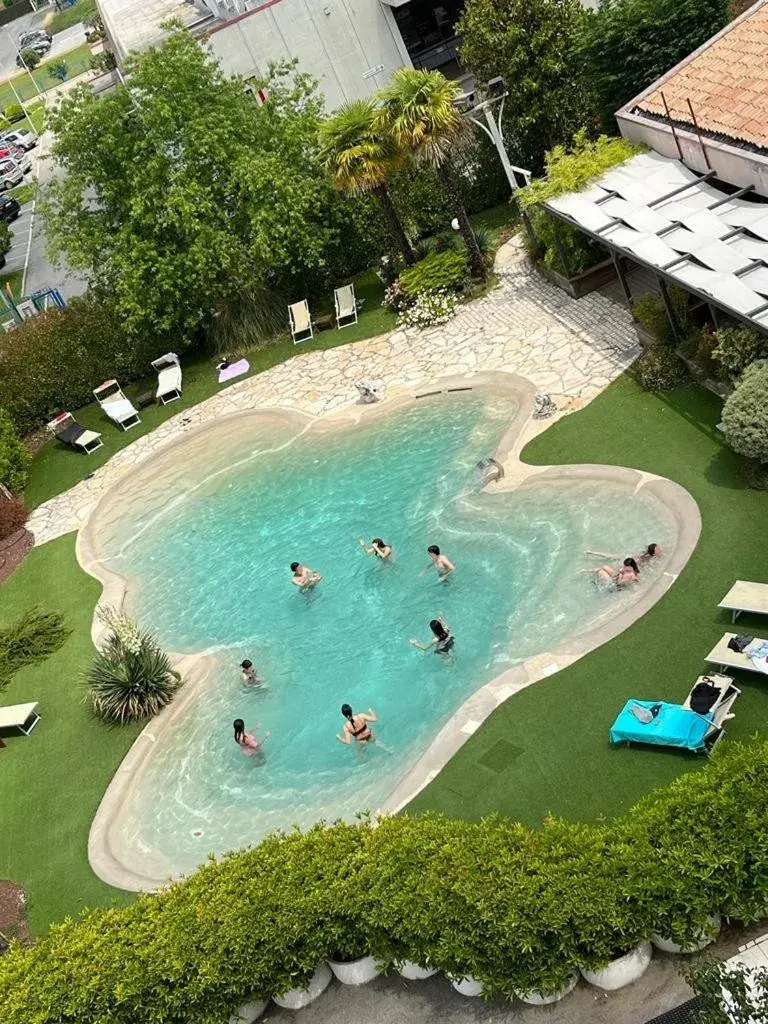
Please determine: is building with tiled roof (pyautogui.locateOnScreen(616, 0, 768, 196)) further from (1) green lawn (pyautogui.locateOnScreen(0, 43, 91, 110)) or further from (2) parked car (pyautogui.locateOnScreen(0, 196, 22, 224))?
(1) green lawn (pyautogui.locateOnScreen(0, 43, 91, 110))

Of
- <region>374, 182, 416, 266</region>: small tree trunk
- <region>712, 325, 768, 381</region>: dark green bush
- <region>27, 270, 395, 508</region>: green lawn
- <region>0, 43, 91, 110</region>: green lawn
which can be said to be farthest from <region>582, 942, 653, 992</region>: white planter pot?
<region>0, 43, 91, 110</region>: green lawn

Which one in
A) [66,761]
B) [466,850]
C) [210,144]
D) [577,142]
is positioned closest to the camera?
[466,850]

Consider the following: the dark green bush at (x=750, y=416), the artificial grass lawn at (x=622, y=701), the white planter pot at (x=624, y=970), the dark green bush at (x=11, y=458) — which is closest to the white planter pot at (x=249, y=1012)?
the artificial grass lawn at (x=622, y=701)

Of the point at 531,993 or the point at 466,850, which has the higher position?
the point at 466,850

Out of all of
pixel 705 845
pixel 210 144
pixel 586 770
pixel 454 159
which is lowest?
pixel 586 770

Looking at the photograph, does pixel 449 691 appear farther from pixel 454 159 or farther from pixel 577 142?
pixel 454 159

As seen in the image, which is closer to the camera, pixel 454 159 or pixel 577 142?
pixel 577 142

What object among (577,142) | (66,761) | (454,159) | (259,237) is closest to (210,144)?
(259,237)
